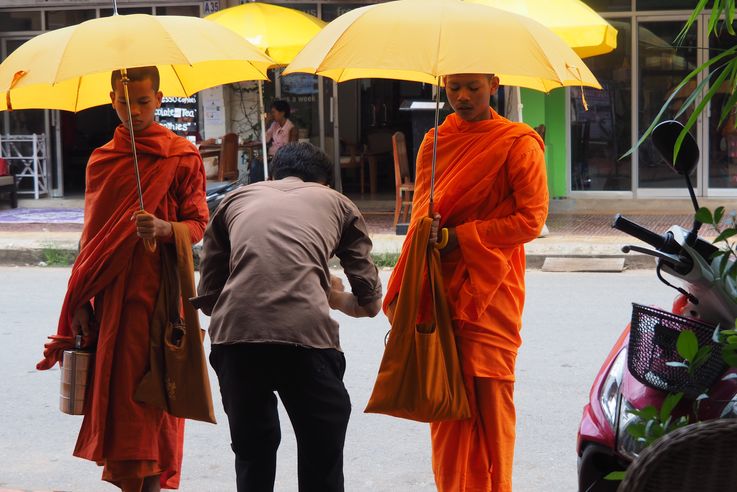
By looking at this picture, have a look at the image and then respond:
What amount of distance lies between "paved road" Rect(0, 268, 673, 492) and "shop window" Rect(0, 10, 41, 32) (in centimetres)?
732

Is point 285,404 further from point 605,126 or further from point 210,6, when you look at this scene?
point 210,6

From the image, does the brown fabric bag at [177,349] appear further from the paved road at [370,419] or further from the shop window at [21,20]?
the shop window at [21,20]

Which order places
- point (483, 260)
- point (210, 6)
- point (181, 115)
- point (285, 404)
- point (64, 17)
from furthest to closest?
point (64, 17) < point (181, 115) < point (210, 6) < point (483, 260) < point (285, 404)

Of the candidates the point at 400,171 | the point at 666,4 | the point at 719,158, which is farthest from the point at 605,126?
the point at 400,171

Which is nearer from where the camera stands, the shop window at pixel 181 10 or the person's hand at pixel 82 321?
the person's hand at pixel 82 321

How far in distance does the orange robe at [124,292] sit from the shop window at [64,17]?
1141cm

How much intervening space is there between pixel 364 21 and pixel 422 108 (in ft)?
26.3

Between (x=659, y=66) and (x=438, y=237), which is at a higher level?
(x=659, y=66)

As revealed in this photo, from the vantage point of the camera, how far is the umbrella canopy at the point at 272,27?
1055 cm

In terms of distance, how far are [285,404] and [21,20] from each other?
1292cm

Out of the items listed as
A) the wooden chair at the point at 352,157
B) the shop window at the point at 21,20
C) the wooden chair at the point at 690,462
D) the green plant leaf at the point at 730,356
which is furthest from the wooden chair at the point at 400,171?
the wooden chair at the point at 690,462

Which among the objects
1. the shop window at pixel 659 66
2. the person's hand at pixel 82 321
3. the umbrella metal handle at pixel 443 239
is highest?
the shop window at pixel 659 66

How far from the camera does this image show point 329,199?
3.45 meters

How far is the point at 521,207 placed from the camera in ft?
12.4
